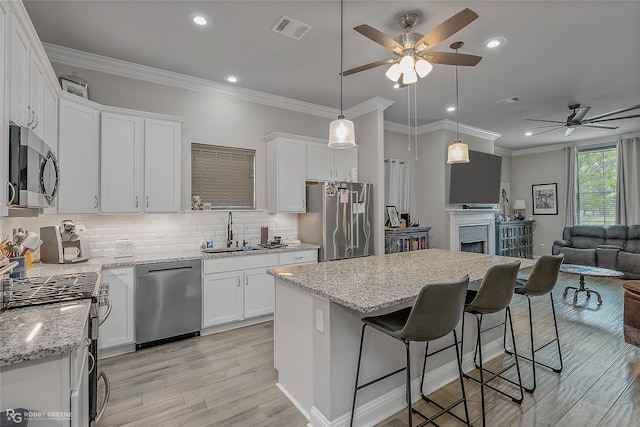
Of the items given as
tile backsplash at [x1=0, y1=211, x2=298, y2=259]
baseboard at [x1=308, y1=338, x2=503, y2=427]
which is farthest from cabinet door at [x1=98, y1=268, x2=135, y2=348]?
baseboard at [x1=308, y1=338, x2=503, y2=427]

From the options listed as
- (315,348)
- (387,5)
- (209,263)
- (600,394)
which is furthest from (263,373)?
(387,5)

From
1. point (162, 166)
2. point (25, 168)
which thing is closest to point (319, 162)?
point (162, 166)

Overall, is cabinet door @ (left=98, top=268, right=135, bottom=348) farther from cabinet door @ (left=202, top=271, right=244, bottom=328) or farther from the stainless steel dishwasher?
cabinet door @ (left=202, top=271, right=244, bottom=328)

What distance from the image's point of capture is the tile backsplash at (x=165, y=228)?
10.5 feet

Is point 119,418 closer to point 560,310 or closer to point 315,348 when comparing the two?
point 315,348

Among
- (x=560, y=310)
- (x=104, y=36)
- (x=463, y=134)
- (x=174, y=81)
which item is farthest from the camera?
(x=463, y=134)

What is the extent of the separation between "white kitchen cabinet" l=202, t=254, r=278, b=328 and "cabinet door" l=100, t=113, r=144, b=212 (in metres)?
1.04

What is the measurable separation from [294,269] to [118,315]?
72.6 inches

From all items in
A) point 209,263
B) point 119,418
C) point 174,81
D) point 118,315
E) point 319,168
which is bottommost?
point 119,418

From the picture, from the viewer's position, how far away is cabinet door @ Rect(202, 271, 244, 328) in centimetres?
333

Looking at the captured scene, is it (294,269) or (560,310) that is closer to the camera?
(294,269)

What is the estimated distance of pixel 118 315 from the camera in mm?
2885

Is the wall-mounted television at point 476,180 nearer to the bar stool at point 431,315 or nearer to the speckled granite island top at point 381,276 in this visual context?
the speckled granite island top at point 381,276

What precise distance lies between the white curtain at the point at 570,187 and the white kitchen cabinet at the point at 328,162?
19.3ft
